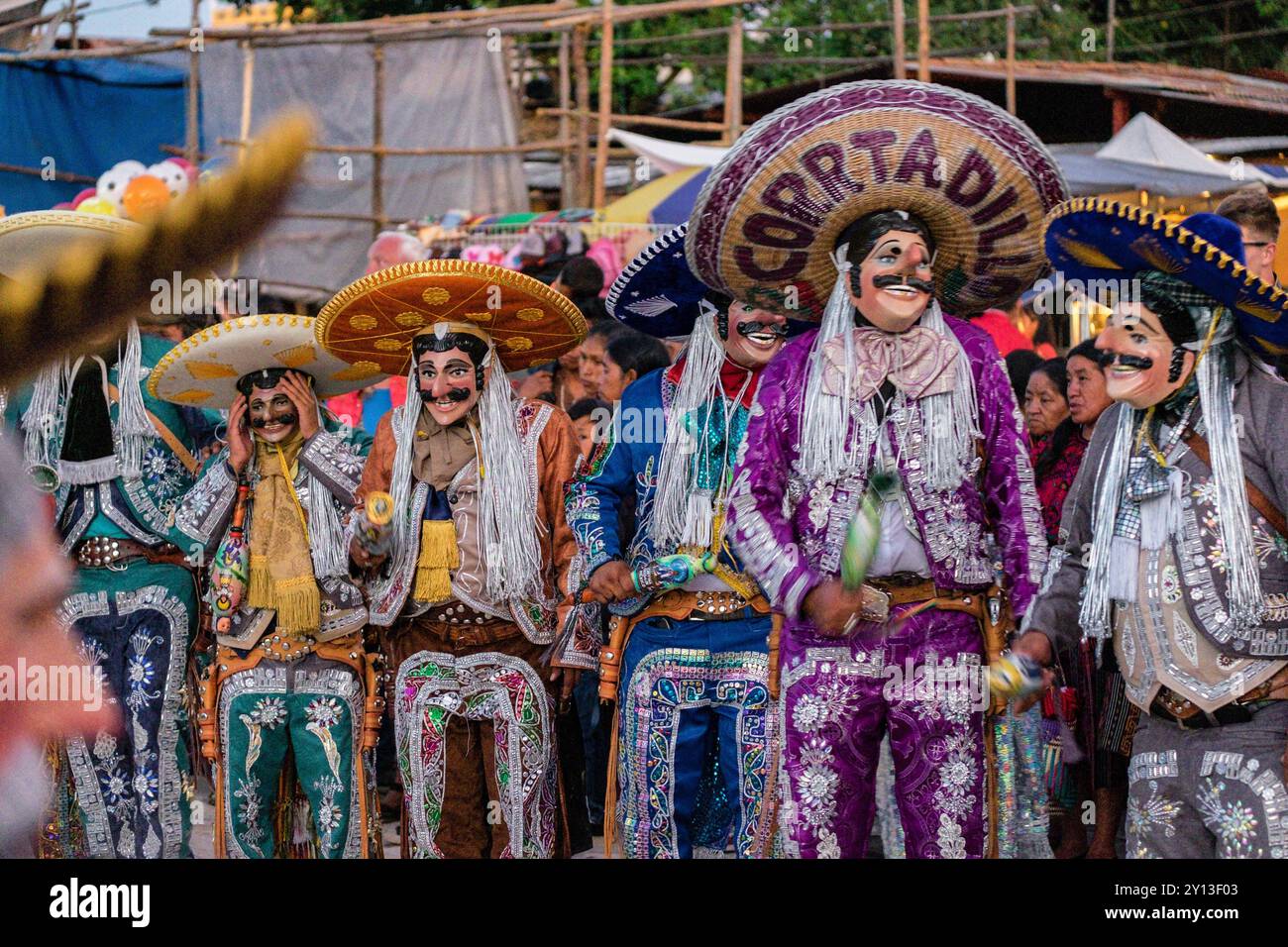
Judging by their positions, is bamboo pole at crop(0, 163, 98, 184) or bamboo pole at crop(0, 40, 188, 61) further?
bamboo pole at crop(0, 40, 188, 61)

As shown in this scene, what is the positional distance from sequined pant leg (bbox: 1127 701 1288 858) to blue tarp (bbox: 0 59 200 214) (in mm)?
12061

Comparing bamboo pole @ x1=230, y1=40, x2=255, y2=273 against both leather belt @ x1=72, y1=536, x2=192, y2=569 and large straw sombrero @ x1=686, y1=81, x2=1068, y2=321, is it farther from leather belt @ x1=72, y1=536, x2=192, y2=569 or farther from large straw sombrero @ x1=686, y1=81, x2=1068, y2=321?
large straw sombrero @ x1=686, y1=81, x2=1068, y2=321

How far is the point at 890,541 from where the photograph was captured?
417 centimetres

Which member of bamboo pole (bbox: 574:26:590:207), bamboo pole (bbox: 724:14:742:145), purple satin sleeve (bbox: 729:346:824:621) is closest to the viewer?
purple satin sleeve (bbox: 729:346:824:621)

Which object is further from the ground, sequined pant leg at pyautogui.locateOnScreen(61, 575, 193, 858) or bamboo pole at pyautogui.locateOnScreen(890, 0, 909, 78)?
bamboo pole at pyautogui.locateOnScreen(890, 0, 909, 78)

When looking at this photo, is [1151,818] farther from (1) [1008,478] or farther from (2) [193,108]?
(2) [193,108]

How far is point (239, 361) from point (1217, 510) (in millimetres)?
3299

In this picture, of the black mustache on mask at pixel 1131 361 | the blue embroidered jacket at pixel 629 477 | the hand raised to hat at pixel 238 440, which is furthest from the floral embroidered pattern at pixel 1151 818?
the hand raised to hat at pixel 238 440

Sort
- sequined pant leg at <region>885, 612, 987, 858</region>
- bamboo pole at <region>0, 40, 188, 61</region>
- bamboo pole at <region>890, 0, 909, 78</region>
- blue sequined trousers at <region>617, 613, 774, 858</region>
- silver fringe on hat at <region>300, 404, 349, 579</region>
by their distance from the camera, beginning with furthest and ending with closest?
1. bamboo pole at <region>0, 40, 188, 61</region>
2. bamboo pole at <region>890, 0, 909, 78</region>
3. silver fringe on hat at <region>300, 404, 349, 579</region>
4. blue sequined trousers at <region>617, 613, 774, 858</region>
5. sequined pant leg at <region>885, 612, 987, 858</region>

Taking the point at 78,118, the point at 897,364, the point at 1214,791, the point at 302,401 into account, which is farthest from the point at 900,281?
the point at 78,118

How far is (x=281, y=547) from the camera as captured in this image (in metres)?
5.41

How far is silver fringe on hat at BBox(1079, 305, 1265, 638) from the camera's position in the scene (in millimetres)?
3707

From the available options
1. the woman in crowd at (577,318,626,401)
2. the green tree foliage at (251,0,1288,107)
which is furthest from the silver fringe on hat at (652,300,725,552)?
the green tree foliage at (251,0,1288,107)
